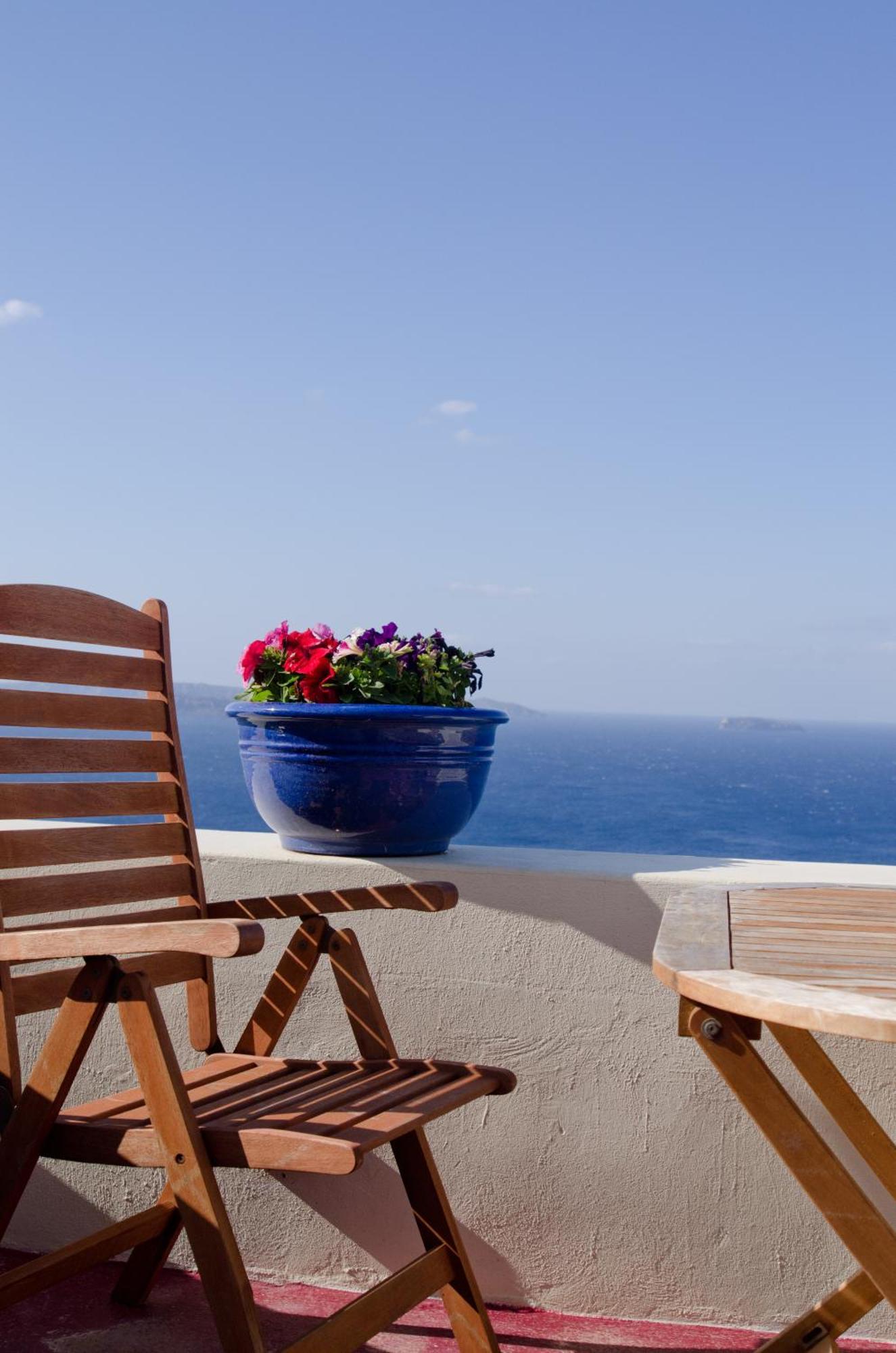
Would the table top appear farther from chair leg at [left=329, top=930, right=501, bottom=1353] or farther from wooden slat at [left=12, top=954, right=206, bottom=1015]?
wooden slat at [left=12, top=954, right=206, bottom=1015]

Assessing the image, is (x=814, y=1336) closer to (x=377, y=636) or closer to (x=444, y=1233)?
(x=444, y=1233)

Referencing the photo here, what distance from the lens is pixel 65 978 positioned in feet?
6.31

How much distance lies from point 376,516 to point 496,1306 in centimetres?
8964

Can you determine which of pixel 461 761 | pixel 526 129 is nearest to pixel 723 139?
pixel 526 129

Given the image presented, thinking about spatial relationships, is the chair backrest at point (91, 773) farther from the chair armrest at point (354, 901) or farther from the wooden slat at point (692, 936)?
the wooden slat at point (692, 936)

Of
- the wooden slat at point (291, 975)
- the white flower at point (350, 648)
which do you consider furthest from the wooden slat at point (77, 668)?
the wooden slat at point (291, 975)

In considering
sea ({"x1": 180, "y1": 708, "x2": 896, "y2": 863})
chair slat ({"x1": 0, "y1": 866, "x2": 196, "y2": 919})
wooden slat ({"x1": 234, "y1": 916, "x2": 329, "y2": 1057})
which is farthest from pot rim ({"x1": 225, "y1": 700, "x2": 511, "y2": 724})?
sea ({"x1": 180, "y1": 708, "x2": 896, "y2": 863})

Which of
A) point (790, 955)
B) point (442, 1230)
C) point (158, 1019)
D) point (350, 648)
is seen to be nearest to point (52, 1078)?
point (158, 1019)

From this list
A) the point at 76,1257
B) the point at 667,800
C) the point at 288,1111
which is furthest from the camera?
the point at 667,800

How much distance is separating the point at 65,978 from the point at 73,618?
0.61m

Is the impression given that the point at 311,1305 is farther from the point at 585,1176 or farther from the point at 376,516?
the point at 376,516

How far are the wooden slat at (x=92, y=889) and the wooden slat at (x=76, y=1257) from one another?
0.49 m

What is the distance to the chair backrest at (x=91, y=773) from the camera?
1982mm

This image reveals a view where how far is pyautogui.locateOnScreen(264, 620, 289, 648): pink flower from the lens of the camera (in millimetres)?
2600
